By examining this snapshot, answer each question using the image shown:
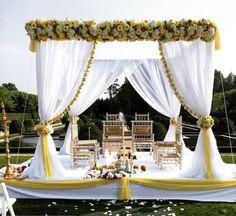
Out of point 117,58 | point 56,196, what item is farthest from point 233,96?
point 56,196

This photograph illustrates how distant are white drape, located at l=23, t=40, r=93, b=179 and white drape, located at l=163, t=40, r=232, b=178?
1661 mm

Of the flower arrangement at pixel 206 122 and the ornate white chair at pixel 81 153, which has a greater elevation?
the flower arrangement at pixel 206 122

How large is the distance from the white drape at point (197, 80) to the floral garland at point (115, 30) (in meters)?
0.21

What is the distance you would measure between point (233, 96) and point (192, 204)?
17.2 metres

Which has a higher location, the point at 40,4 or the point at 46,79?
the point at 40,4

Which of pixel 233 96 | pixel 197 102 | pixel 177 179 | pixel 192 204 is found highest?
pixel 233 96

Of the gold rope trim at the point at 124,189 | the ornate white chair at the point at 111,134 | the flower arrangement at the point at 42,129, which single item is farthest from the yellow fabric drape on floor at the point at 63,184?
the ornate white chair at the point at 111,134

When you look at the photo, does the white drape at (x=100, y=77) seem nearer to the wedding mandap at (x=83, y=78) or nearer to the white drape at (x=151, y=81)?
the white drape at (x=151, y=81)

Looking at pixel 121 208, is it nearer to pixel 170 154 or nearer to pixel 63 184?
pixel 63 184

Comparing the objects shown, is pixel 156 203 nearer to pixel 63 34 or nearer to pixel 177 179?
pixel 177 179

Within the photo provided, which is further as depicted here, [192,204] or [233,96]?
[233,96]

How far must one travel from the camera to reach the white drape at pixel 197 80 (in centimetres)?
562

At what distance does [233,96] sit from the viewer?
68.9 ft

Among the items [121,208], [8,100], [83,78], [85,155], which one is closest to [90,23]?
[83,78]
